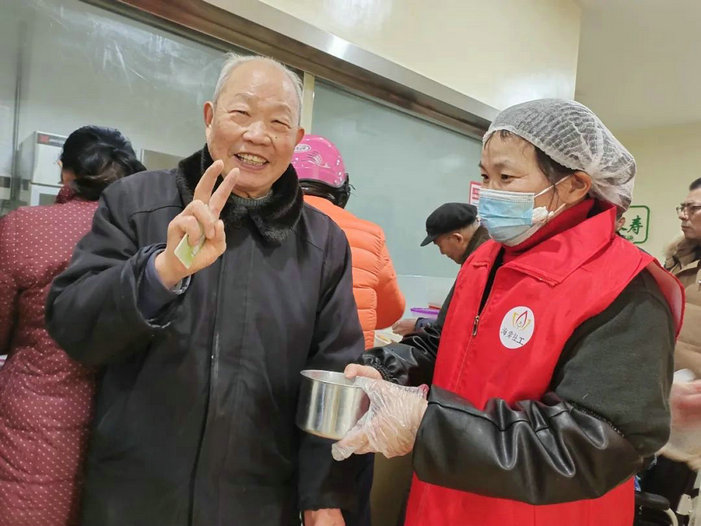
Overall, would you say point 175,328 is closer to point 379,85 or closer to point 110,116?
point 110,116

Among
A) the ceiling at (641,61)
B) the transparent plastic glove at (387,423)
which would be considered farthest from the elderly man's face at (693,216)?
the transparent plastic glove at (387,423)

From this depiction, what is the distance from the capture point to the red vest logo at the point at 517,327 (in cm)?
86

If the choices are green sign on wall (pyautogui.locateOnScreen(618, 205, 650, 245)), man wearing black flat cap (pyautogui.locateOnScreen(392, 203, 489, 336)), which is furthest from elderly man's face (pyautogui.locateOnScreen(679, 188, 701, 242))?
green sign on wall (pyautogui.locateOnScreen(618, 205, 650, 245))

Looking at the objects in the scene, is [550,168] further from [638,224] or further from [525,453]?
[638,224]

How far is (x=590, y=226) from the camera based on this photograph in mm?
912

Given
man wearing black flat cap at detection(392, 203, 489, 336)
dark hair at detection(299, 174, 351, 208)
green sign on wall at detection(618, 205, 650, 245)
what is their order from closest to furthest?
dark hair at detection(299, 174, 351, 208), man wearing black flat cap at detection(392, 203, 489, 336), green sign on wall at detection(618, 205, 650, 245)

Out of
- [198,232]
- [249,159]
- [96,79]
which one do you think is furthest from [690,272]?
[96,79]

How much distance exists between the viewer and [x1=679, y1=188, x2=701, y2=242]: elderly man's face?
7.16 ft

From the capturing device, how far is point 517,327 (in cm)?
88

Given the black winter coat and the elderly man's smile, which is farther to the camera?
the elderly man's smile

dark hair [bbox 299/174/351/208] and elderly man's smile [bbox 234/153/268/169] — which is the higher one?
dark hair [bbox 299/174/351/208]

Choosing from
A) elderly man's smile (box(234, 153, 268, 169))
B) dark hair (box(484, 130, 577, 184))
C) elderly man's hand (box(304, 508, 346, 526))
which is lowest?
elderly man's hand (box(304, 508, 346, 526))

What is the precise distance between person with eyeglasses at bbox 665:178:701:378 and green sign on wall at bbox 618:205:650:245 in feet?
12.1

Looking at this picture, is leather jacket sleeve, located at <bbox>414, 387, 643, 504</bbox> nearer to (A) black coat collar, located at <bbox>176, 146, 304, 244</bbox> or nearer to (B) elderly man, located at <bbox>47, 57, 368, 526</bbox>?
(B) elderly man, located at <bbox>47, 57, 368, 526</bbox>
